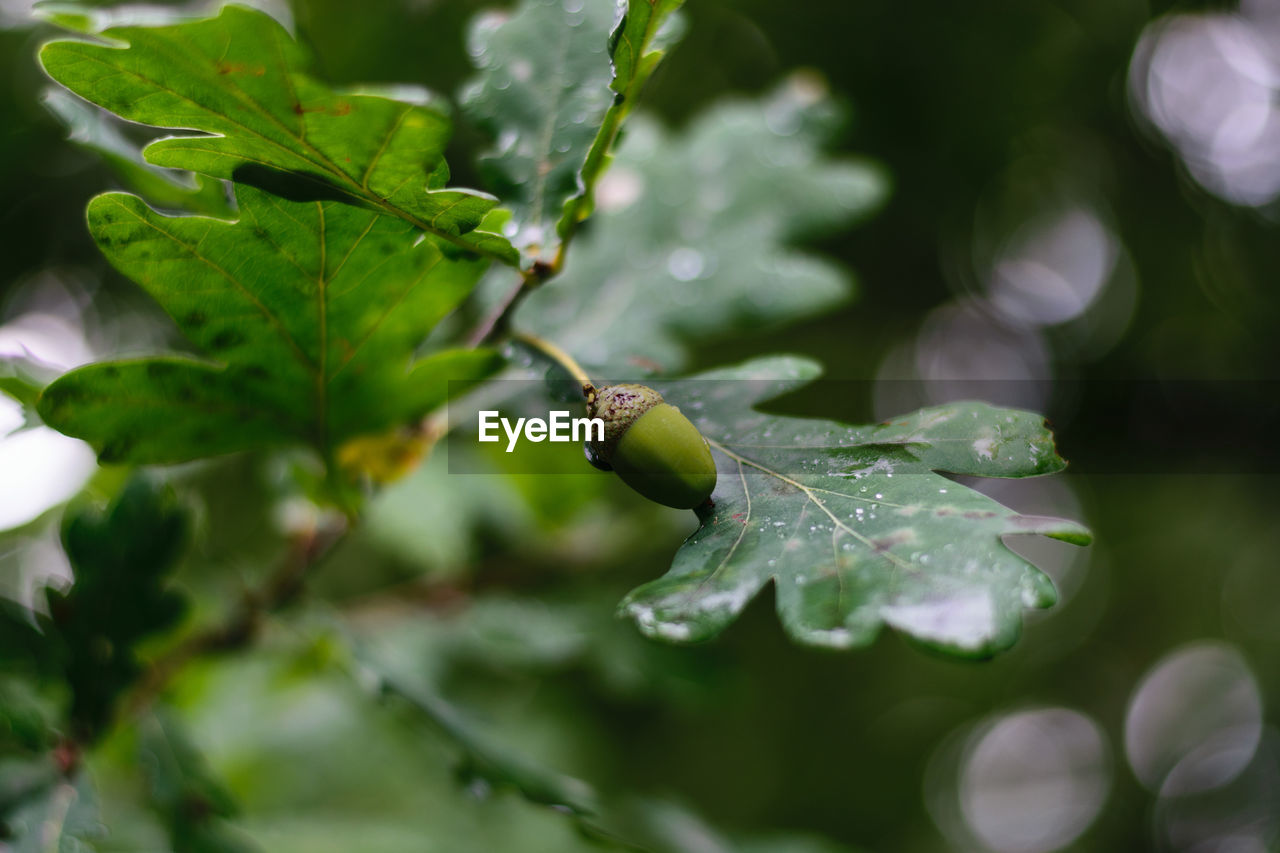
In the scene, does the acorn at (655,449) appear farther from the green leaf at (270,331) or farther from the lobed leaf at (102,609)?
the lobed leaf at (102,609)

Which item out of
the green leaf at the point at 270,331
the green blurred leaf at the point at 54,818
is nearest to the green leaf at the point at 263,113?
the green leaf at the point at 270,331

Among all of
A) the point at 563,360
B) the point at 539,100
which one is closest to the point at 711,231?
the point at 539,100

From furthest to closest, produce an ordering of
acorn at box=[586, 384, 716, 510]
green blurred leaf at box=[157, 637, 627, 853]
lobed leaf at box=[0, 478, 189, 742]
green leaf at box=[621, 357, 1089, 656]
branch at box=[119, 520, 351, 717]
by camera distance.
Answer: green blurred leaf at box=[157, 637, 627, 853], branch at box=[119, 520, 351, 717], lobed leaf at box=[0, 478, 189, 742], acorn at box=[586, 384, 716, 510], green leaf at box=[621, 357, 1089, 656]

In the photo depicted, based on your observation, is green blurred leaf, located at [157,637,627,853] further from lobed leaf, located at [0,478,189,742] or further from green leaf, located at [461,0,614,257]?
green leaf, located at [461,0,614,257]

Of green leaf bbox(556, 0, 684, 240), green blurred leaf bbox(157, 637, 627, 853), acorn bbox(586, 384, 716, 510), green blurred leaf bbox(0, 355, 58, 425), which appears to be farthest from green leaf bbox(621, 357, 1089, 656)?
green blurred leaf bbox(157, 637, 627, 853)

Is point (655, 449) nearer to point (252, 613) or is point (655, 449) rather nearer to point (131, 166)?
point (131, 166)

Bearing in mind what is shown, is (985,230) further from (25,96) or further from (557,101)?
(25,96)
